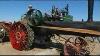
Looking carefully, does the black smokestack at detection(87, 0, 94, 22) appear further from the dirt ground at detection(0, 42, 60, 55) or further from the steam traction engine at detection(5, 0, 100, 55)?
the dirt ground at detection(0, 42, 60, 55)

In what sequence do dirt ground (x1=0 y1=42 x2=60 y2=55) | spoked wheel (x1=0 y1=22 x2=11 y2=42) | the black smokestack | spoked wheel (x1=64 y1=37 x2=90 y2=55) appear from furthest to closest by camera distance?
1. spoked wheel (x1=0 y1=22 x2=11 y2=42)
2. dirt ground (x1=0 y1=42 x2=60 y2=55)
3. spoked wheel (x1=64 y1=37 x2=90 y2=55)
4. the black smokestack

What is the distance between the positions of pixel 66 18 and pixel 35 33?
449cm

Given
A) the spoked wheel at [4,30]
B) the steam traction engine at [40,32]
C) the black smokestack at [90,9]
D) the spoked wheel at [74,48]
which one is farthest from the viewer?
the spoked wheel at [4,30]

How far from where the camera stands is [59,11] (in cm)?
2017

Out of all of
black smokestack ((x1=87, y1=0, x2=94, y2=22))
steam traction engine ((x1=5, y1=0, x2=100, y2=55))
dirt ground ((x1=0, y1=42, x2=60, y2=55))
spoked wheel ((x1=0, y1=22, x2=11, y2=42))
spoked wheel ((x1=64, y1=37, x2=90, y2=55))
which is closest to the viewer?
black smokestack ((x1=87, y1=0, x2=94, y2=22))

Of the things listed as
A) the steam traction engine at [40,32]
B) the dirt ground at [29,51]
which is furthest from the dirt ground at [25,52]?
the steam traction engine at [40,32]

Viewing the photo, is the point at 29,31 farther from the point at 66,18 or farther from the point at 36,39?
the point at 66,18

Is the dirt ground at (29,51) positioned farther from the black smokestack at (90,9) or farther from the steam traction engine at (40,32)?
the black smokestack at (90,9)

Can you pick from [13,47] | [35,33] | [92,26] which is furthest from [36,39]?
[92,26]

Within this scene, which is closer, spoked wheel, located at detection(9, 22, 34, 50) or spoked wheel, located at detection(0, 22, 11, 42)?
spoked wheel, located at detection(9, 22, 34, 50)

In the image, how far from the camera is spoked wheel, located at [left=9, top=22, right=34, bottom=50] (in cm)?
1497

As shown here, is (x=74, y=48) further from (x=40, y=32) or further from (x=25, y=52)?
(x=40, y=32)

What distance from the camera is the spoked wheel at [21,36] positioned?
1497 centimetres

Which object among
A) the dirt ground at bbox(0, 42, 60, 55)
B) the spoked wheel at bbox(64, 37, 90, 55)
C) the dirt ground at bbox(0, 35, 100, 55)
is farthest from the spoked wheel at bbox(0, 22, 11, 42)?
the spoked wheel at bbox(64, 37, 90, 55)
